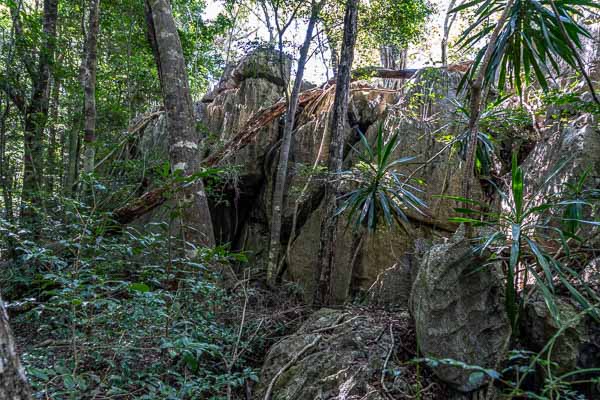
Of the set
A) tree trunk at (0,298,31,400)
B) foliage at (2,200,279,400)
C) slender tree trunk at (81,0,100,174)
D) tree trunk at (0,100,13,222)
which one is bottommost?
foliage at (2,200,279,400)

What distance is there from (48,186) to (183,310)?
455cm

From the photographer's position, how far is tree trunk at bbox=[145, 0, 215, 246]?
11.2 ft

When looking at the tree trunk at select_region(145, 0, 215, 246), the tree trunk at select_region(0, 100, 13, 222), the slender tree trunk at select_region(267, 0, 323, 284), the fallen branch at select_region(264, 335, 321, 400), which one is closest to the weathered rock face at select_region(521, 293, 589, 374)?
the fallen branch at select_region(264, 335, 321, 400)

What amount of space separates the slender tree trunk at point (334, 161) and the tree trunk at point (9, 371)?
132 inches

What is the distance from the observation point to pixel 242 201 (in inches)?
280

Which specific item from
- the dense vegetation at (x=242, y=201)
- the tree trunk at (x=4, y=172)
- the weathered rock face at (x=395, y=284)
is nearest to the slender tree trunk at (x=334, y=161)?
the dense vegetation at (x=242, y=201)

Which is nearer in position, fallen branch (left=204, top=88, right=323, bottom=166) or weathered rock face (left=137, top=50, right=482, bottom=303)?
weathered rock face (left=137, top=50, right=482, bottom=303)

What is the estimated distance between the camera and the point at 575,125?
11.3ft

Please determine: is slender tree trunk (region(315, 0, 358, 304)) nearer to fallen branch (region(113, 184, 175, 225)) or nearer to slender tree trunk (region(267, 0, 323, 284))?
slender tree trunk (region(267, 0, 323, 284))

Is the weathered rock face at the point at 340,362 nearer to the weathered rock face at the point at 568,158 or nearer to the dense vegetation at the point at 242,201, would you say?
the dense vegetation at the point at 242,201

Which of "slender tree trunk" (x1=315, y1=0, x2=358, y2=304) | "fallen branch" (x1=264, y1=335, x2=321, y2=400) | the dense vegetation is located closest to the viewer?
the dense vegetation

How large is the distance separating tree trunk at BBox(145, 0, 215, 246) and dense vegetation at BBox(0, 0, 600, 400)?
0.06ft

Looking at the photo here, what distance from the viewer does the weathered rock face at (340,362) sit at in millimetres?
2242

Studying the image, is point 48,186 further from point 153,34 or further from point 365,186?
point 365,186
